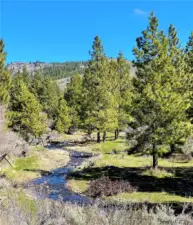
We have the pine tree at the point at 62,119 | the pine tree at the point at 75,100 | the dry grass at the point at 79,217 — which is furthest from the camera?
the pine tree at the point at 75,100

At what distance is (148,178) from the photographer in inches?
919

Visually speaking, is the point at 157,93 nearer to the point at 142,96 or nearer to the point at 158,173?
the point at 142,96

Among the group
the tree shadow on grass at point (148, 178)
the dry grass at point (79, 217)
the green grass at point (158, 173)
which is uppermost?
the dry grass at point (79, 217)

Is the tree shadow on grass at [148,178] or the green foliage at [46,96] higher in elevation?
the green foliage at [46,96]

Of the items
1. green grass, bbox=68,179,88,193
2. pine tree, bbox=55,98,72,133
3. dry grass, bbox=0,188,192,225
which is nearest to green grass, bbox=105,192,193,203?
green grass, bbox=68,179,88,193

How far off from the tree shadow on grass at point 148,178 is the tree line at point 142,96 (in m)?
2.32

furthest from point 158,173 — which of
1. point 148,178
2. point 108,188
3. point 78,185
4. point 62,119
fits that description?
point 62,119

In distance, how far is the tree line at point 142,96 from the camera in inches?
931

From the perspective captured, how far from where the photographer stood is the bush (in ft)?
64.2

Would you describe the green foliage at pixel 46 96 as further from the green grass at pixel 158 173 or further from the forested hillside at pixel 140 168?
the green grass at pixel 158 173

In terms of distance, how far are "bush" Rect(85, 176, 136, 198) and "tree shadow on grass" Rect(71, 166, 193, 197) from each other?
817 millimetres

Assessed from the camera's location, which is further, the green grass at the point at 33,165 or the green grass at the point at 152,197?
the green grass at the point at 33,165

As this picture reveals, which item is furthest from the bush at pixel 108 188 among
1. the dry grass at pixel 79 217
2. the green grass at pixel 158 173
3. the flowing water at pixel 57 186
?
the dry grass at pixel 79 217

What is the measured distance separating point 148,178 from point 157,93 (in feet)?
22.0
